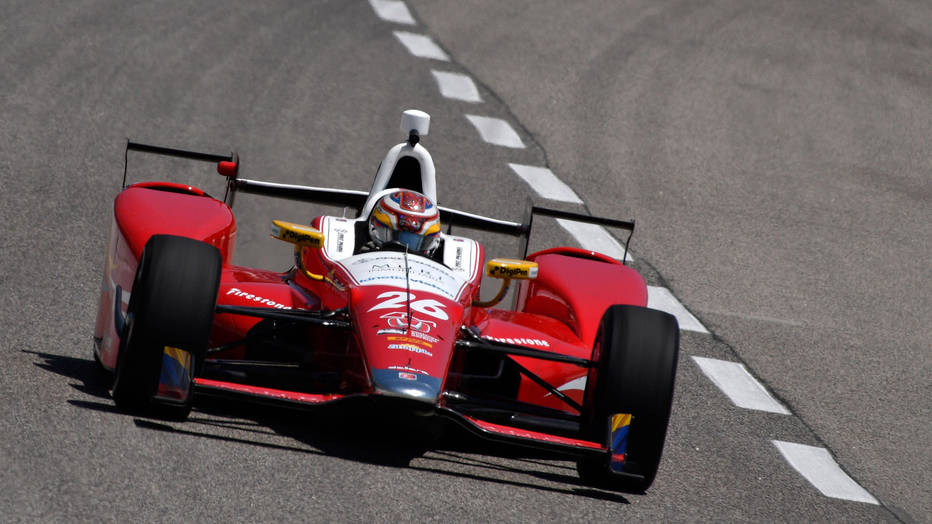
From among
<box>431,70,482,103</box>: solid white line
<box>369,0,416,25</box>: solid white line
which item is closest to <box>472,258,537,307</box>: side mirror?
<box>431,70,482,103</box>: solid white line

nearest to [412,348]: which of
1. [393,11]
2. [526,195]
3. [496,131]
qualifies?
[526,195]

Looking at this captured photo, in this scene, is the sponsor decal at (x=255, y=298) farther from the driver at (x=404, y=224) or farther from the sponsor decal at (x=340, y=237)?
the driver at (x=404, y=224)

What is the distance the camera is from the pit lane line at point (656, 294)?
→ 7246mm

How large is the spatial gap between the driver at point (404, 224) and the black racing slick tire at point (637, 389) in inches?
48.6

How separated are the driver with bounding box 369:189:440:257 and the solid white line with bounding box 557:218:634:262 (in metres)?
4.17

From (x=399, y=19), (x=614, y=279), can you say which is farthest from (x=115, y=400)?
(x=399, y=19)

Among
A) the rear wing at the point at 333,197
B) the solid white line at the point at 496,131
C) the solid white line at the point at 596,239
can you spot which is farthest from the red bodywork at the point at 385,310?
the solid white line at the point at 496,131

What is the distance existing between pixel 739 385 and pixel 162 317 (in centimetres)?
439

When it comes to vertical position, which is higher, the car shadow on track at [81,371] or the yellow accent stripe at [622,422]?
the yellow accent stripe at [622,422]

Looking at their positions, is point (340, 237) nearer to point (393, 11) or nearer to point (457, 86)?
point (457, 86)

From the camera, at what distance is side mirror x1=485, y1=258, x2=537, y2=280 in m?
6.49

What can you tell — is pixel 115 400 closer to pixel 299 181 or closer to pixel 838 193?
pixel 299 181

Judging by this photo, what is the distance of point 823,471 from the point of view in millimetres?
7312

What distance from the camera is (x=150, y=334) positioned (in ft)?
17.8
